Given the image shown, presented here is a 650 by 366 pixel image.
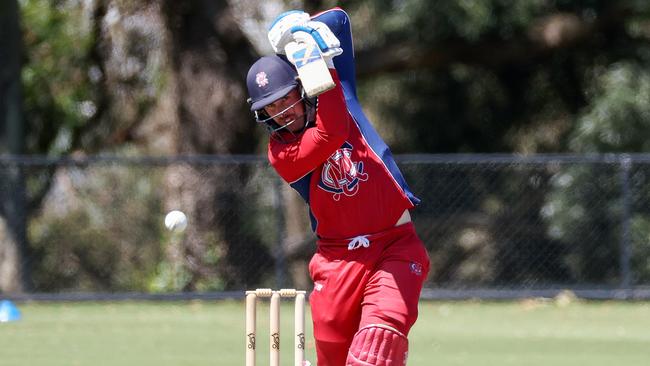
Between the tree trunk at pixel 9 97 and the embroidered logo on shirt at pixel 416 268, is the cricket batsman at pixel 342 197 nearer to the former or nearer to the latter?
the embroidered logo on shirt at pixel 416 268

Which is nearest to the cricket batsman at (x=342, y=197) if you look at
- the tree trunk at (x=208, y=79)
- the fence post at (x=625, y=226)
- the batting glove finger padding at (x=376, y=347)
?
the batting glove finger padding at (x=376, y=347)

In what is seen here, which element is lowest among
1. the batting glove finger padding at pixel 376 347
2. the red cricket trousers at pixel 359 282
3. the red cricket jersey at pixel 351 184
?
the batting glove finger padding at pixel 376 347

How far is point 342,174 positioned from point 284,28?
0.71 metres

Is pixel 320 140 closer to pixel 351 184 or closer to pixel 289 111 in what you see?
pixel 289 111

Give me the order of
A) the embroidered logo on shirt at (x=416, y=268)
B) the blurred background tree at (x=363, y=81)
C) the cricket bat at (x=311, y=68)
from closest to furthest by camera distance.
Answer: the cricket bat at (x=311, y=68) → the embroidered logo on shirt at (x=416, y=268) → the blurred background tree at (x=363, y=81)

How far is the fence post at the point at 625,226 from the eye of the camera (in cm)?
1381

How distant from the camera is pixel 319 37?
515 centimetres

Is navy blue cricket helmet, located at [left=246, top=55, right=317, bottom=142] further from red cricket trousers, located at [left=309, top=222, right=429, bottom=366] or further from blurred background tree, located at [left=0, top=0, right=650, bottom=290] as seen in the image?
blurred background tree, located at [left=0, top=0, right=650, bottom=290]

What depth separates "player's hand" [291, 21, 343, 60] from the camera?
5121mm

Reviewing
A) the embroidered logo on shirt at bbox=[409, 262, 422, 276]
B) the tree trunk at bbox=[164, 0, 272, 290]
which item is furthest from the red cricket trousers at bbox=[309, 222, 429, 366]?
the tree trunk at bbox=[164, 0, 272, 290]

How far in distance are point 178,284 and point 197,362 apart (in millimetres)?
5621

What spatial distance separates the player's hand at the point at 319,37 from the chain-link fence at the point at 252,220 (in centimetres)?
877

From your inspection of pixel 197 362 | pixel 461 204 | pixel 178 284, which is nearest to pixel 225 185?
pixel 178 284

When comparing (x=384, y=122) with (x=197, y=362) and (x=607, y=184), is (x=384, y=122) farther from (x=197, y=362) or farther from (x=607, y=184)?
(x=197, y=362)
